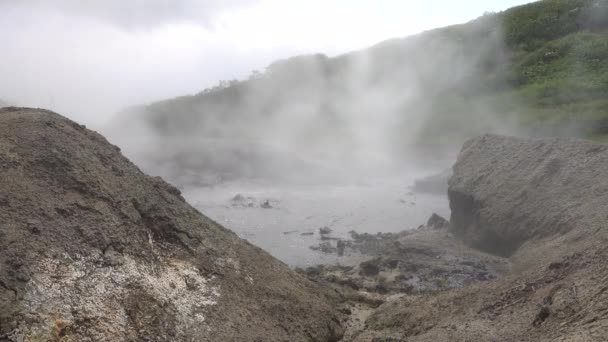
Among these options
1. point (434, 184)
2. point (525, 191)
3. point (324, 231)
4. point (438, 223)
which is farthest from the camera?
point (434, 184)

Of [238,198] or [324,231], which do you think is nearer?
[324,231]

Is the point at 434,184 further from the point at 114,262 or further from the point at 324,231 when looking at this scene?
the point at 114,262

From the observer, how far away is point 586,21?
3023cm

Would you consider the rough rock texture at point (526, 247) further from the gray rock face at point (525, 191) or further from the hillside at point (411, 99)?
the hillside at point (411, 99)

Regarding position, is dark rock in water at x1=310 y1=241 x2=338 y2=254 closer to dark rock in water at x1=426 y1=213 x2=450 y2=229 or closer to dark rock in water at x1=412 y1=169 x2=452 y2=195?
dark rock in water at x1=426 y1=213 x2=450 y2=229

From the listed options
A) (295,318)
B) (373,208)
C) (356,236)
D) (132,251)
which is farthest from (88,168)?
(373,208)

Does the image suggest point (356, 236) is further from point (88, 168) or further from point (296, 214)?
point (88, 168)

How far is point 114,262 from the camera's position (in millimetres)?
5941

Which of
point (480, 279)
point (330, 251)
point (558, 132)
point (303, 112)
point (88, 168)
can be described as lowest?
point (480, 279)

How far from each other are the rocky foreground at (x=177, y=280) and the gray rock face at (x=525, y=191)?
144mm

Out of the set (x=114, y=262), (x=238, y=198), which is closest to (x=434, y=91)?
(x=238, y=198)

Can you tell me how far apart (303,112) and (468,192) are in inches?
877

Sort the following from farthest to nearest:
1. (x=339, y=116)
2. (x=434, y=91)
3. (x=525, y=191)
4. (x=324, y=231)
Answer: (x=339, y=116)
(x=434, y=91)
(x=324, y=231)
(x=525, y=191)

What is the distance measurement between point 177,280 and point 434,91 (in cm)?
2779
